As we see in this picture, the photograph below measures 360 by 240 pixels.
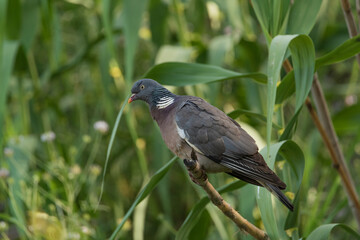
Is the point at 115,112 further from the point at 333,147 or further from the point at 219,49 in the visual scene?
the point at 333,147

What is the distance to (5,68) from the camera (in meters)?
1.90

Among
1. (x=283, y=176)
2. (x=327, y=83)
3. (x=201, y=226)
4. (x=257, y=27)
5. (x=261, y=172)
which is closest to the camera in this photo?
(x=261, y=172)

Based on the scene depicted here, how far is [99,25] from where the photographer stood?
8.02 ft

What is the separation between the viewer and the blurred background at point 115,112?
1.78 metres

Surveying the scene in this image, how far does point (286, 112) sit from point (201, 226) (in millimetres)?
1337

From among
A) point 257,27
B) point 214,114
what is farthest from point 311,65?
point 257,27

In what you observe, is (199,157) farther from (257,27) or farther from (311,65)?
(257,27)

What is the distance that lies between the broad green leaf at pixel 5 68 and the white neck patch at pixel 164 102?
67 centimetres

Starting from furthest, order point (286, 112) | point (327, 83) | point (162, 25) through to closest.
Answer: point (327, 83) → point (286, 112) → point (162, 25)

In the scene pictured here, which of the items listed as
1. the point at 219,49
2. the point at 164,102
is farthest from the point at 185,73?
the point at 219,49

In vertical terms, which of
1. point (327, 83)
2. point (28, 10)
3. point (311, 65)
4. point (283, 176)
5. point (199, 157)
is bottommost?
point (327, 83)

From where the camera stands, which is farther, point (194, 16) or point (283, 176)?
point (194, 16)

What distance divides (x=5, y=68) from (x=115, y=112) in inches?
27.3

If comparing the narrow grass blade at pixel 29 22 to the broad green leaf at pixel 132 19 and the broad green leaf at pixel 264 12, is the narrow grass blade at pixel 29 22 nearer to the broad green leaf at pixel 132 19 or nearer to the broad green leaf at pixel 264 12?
the broad green leaf at pixel 132 19
